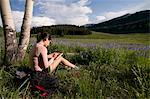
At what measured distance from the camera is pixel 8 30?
10469 millimetres

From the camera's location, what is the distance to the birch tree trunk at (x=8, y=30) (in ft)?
34.0

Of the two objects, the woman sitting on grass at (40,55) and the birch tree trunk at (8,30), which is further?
the birch tree trunk at (8,30)

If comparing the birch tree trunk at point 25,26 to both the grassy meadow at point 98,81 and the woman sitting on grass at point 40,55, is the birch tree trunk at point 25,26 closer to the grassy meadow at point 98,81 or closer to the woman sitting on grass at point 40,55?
the grassy meadow at point 98,81

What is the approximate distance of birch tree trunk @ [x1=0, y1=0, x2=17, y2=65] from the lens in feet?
34.0

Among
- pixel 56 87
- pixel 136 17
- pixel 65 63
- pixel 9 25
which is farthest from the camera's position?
pixel 136 17

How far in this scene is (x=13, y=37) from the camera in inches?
416

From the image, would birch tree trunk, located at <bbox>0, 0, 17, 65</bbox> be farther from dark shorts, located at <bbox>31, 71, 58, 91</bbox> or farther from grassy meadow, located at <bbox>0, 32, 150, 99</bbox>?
dark shorts, located at <bbox>31, 71, 58, 91</bbox>

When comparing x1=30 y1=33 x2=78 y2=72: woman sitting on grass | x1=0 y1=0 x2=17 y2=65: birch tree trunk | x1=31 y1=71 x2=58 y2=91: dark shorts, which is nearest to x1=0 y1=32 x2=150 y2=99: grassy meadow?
x1=31 y1=71 x2=58 y2=91: dark shorts

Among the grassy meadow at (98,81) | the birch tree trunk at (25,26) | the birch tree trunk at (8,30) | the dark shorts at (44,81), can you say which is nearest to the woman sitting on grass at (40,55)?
the dark shorts at (44,81)

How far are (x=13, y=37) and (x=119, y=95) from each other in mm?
3909

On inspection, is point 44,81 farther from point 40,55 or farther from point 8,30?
point 8,30

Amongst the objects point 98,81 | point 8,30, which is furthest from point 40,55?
→ point 8,30

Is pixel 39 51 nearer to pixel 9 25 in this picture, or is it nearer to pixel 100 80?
pixel 100 80

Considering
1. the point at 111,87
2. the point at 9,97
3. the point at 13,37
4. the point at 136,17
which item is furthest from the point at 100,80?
the point at 136,17
